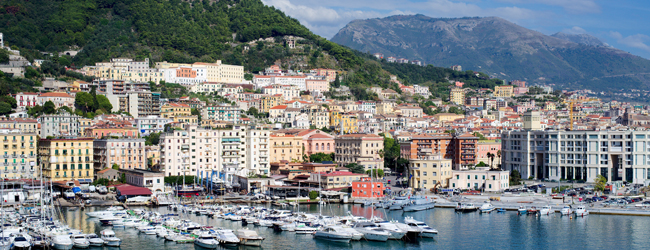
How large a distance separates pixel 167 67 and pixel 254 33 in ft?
99.1

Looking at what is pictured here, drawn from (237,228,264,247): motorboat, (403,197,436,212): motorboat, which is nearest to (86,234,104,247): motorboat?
(237,228,264,247): motorboat

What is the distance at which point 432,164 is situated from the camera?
182 ft

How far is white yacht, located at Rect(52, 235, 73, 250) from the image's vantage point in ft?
113

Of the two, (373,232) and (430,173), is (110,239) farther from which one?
(430,173)

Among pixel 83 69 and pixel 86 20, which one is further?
pixel 86 20

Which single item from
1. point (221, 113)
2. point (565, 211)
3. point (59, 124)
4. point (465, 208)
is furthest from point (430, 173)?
point (221, 113)

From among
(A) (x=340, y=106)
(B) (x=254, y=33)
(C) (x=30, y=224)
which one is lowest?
(C) (x=30, y=224)

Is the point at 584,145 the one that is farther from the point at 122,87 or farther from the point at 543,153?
the point at 122,87

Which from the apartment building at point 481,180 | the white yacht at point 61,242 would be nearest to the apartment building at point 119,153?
the white yacht at point 61,242

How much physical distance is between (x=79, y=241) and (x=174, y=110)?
4897cm

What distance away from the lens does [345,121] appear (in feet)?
292

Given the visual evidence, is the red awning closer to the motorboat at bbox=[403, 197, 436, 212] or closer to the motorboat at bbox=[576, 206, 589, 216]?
the motorboat at bbox=[403, 197, 436, 212]

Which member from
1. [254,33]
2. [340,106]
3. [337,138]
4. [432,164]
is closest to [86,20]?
[254,33]

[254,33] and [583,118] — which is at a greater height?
[254,33]
